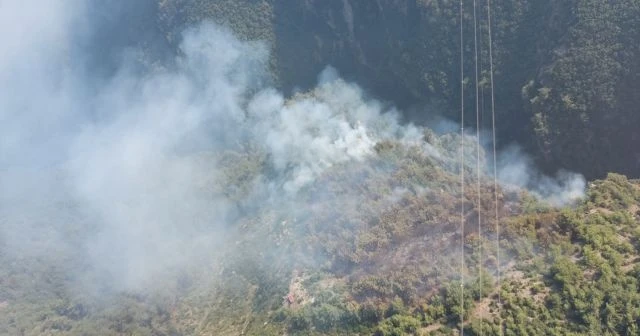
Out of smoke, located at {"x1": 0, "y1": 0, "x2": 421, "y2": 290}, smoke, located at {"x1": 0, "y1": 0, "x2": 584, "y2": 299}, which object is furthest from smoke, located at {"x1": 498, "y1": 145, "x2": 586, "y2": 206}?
smoke, located at {"x1": 0, "y1": 0, "x2": 421, "y2": 290}

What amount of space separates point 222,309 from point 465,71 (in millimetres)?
54426

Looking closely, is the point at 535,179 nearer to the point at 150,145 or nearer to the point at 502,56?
the point at 502,56

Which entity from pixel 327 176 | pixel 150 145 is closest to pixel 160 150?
pixel 150 145

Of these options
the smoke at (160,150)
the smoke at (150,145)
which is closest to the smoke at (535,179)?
the smoke at (160,150)

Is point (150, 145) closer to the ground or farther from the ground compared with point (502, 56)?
closer to the ground

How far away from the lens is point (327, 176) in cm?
7044

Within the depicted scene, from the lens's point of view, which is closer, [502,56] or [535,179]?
[535,179]

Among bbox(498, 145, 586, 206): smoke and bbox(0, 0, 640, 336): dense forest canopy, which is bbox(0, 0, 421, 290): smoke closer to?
bbox(0, 0, 640, 336): dense forest canopy

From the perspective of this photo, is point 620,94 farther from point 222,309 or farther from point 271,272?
point 222,309

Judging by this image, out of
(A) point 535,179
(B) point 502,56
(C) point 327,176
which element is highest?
(B) point 502,56

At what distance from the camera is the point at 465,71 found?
90250mm

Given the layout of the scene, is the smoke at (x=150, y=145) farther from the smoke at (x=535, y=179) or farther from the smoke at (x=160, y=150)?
the smoke at (x=535, y=179)

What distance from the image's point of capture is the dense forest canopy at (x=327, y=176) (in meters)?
47.8

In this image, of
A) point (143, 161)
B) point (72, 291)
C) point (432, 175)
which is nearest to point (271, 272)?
point (432, 175)
